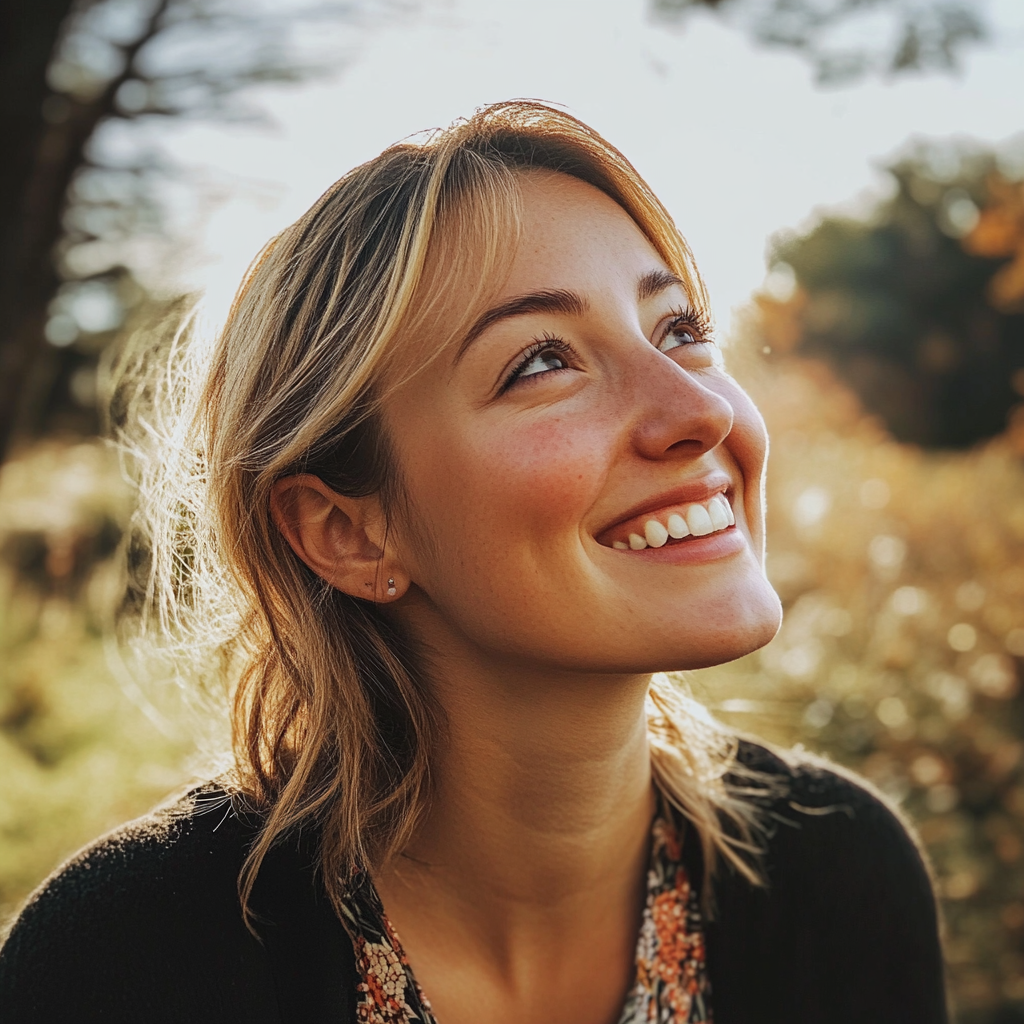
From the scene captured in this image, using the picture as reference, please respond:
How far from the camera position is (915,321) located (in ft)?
41.1

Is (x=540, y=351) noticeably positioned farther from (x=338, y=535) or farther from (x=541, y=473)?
(x=338, y=535)

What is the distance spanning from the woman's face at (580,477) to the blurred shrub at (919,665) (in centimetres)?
87

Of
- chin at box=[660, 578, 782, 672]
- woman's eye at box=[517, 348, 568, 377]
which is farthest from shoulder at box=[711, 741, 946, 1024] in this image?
woman's eye at box=[517, 348, 568, 377]

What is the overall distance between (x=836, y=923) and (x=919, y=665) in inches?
95.2

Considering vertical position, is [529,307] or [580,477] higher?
[529,307]

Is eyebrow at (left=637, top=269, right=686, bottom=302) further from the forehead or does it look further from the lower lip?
the lower lip

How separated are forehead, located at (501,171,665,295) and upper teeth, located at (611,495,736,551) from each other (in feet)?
1.39

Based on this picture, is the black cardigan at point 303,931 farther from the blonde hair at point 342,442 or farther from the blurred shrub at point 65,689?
the blurred shrub at point 65,689

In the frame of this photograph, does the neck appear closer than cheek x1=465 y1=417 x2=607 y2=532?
No

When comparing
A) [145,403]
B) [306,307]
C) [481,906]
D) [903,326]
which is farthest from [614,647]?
[903,326]

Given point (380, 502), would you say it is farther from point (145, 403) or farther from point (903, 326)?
point (903, 326)

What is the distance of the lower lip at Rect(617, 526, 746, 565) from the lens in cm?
170

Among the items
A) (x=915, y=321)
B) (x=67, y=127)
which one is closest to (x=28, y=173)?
(x=67, y=127)

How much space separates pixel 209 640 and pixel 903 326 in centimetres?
1177
